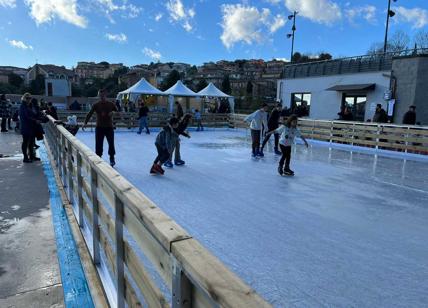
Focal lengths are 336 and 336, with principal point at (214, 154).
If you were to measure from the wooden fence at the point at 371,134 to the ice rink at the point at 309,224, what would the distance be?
112 inches

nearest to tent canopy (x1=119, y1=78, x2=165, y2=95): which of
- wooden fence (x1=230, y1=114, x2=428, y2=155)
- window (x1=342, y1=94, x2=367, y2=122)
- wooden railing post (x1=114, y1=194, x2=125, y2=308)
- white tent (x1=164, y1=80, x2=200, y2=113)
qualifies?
white tent (x1=164, y1=80, x2=200, y2=113)

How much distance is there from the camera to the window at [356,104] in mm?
18406

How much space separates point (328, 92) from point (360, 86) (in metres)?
2.51

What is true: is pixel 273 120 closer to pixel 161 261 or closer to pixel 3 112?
pixel 161 261

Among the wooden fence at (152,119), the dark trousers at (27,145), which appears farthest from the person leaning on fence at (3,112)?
the dark trousers at (27,145)

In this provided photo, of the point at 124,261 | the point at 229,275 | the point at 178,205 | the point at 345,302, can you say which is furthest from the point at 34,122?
the point at 229,275

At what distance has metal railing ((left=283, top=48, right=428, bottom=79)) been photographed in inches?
672

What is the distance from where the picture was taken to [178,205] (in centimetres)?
452

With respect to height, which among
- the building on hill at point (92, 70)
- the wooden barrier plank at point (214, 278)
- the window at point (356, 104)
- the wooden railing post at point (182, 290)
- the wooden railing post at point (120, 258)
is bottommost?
the wooden railing post at point (120, 258)

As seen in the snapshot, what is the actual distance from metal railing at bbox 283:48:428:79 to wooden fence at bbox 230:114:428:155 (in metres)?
6.26

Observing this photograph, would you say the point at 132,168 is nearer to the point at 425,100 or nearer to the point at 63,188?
the point at 63,188

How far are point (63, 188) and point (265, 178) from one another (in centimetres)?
359

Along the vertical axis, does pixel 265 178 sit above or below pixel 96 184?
below

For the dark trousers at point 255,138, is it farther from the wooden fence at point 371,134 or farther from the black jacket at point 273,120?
the wooden fence at point 371,134
